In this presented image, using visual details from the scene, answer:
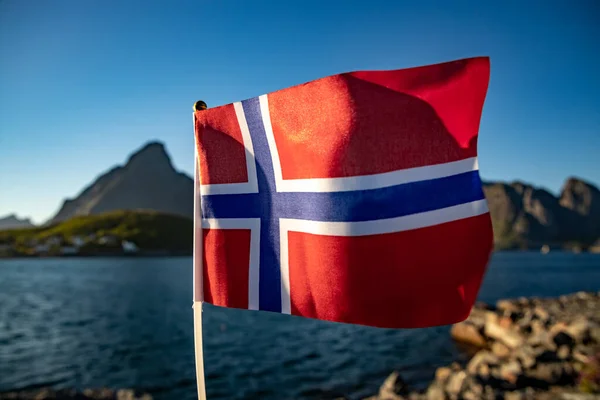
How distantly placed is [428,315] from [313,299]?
999 millimetres

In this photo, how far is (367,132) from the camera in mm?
3086

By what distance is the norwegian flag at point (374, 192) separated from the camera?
2.99 m

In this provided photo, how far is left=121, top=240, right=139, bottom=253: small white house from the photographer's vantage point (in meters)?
189

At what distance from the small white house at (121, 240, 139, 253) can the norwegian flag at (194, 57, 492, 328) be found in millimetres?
205124

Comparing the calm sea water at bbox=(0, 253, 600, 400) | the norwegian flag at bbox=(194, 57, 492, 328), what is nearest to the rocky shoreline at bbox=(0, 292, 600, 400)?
the calm sea water at bbox=(0, 253, 600, 400)

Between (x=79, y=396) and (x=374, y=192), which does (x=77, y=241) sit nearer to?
(x=79, y=396)

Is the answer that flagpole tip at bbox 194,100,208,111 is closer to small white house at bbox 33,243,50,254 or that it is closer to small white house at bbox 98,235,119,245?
small white house at bbox 98,235,119,245

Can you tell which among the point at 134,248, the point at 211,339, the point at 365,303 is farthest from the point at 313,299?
the point at 134,248

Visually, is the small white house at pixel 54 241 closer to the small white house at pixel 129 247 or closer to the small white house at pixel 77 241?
the small white house at pixel 77 241

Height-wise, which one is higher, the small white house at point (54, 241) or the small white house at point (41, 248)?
the small white house at point (54, 241)

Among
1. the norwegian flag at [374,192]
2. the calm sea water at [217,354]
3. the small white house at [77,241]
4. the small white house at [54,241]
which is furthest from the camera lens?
the small white house at [54,241]

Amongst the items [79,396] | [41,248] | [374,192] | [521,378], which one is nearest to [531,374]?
[521,378]

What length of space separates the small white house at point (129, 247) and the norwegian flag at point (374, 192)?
205 metres

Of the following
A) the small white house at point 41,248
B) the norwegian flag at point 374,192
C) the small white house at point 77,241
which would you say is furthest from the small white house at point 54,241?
the norwegian flag at point 374,192
